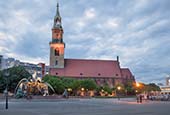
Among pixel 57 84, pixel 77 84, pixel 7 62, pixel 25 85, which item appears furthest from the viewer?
pixel 7 62

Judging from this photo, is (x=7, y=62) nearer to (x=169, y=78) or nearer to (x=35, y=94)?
(x=169, y=78)

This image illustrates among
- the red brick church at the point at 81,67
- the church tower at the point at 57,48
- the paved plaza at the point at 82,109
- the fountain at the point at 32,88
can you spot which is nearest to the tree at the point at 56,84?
the red brick church at the point at 81,67

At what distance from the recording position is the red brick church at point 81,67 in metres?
114

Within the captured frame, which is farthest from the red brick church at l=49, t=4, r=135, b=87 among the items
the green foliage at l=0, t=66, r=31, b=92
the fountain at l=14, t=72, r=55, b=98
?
the fountain at l=14, t=72, r=55, b=98

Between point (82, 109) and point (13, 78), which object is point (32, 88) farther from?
point (82, 109)

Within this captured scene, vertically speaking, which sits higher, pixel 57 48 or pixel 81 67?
pixel 57 48

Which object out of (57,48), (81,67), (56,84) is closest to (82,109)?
(56,84)

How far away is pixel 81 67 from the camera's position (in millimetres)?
122250

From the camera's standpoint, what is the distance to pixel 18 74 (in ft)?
263

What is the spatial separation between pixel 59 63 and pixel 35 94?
56.6 meters

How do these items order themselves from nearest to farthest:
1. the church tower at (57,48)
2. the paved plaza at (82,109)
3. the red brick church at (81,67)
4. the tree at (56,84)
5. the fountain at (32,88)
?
1. the paved plaza at (82,109)
2. the fountain at (32,88)
3. the tree at (56,84)
4. the church tower at (57,48)
5. the red brick church at (81,67)

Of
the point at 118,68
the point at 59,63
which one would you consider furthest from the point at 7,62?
the point at 118,68

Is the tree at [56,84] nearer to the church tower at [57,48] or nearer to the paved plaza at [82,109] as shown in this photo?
the church tower at [57,48]

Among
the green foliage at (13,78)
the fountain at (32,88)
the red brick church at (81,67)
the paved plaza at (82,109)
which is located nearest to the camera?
the paved plaza at (82,109)
